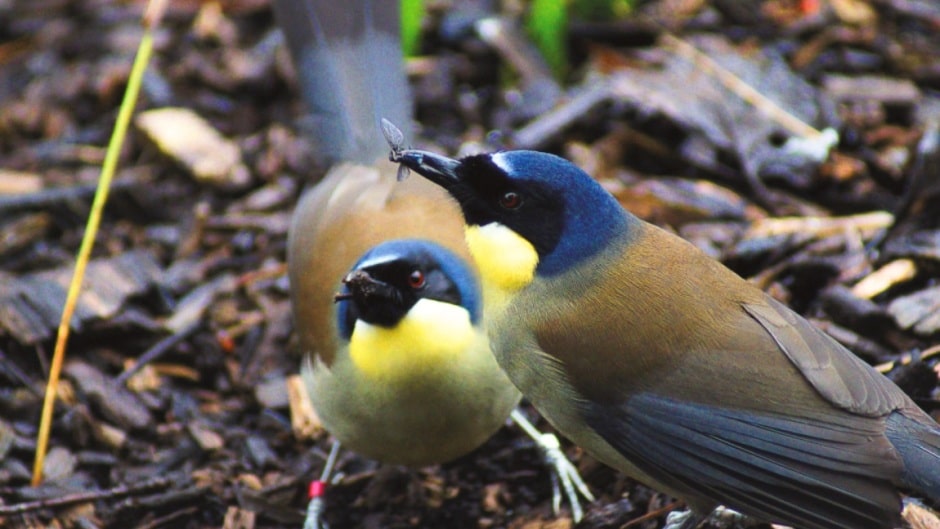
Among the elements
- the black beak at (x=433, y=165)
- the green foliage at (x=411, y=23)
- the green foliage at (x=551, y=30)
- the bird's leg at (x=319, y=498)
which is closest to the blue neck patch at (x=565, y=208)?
the black beak at (x=433, y=165)

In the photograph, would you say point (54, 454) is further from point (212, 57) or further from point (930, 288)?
point (930, 288)

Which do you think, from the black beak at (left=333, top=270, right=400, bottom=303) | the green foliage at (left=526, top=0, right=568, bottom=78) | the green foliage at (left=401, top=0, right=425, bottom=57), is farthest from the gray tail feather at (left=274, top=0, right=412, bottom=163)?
the black beak at (left=333, top=270, right=400, bottom=303)

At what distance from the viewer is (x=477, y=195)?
11.6ft

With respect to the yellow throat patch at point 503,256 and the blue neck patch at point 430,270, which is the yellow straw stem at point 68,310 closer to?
the blue neck patch at point 430,270

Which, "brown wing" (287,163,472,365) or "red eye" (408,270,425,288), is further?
"brown wing" (287,163,472,365)

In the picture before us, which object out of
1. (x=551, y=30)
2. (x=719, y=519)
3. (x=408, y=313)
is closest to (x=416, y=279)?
(x=408, y=313)

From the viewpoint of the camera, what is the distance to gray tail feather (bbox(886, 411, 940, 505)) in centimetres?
316

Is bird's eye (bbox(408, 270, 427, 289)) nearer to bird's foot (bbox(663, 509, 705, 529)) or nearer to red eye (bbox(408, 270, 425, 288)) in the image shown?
red eye (bbox(408, 270, 425, 288))

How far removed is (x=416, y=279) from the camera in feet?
12.7

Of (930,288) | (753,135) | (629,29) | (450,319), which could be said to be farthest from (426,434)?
(629,29)

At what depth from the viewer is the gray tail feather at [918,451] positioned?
125 inches

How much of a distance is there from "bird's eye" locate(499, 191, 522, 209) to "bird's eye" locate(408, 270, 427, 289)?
0.49 meters

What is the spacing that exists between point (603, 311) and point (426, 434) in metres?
0.80

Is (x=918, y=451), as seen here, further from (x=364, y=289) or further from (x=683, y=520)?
(x=364, y=289)
